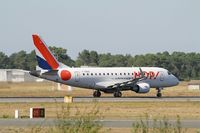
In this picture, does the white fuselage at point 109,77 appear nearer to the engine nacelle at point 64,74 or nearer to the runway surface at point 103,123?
the engine nacelle at point 64,74

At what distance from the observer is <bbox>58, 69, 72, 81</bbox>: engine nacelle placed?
79.6 metres

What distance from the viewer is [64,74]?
261ft

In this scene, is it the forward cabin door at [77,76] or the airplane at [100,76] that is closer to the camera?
the airplane at [100,76]

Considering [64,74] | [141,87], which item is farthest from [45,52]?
[141,87]

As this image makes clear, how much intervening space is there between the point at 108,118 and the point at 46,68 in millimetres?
36387

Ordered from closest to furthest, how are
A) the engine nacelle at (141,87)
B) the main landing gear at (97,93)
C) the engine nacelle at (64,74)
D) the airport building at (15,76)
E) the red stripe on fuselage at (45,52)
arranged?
the engine nacelle at (141,87), the engine nacelle at (64,74), the red stripe on fuselage at (45,52), the main landing gear at (97,93), the airport building at (15,76)

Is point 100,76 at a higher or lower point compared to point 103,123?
higher

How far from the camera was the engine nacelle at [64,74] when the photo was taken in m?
79.6

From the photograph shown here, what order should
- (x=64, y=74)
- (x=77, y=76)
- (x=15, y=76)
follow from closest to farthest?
(x=64, y=74) < (x=77, y=76) < (x=15, y=76)

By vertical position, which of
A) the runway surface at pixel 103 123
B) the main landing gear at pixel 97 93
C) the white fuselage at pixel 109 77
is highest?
the white fuselage at pixel 109 77

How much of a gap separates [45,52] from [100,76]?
6622 millimetres

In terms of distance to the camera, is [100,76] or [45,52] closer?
[45,52]

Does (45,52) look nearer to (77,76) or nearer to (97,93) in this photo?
(77,76)

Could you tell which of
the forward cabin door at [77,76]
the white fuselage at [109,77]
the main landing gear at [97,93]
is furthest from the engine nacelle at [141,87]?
the forward cabin door at [77,76]
